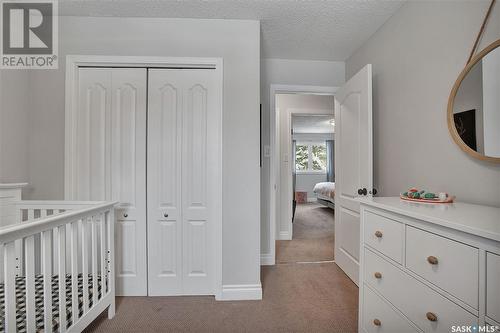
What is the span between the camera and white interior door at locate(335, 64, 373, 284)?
6.89ft

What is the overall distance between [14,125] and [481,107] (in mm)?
3237

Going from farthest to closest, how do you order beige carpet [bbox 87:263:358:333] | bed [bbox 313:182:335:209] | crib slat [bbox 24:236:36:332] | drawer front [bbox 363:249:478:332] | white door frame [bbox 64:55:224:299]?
bed [bbox 313:182:335:209], white door frame [bbox 64:55:224:299], beige carpet [bbox 87:263:358:333], crib slat [bbox 24:236:36:332], drawer front [bbox 363:249:478:332]

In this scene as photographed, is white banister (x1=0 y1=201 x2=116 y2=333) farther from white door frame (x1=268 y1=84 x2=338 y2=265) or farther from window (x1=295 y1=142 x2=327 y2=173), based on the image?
window (x1=295 y1=142 x2=327 y2=173)

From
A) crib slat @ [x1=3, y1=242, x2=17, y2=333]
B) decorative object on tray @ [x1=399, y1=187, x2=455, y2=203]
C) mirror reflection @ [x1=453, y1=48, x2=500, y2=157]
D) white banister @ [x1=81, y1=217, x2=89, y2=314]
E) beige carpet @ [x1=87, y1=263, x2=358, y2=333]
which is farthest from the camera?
beige carpet @ [x1=87, y1=263, x2=358, y2=333]

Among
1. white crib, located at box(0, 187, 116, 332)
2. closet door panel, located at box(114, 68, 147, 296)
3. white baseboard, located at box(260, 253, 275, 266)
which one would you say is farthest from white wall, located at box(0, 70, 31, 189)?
white baseboard, located at box(260, 253, 275, 266)

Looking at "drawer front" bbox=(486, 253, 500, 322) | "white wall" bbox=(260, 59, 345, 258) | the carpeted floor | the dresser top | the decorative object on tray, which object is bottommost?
the carpeted floor

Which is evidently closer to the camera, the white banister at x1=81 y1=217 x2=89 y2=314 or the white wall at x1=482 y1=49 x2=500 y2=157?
the white wall at x1=482 y1=49 x2=500 y2=157

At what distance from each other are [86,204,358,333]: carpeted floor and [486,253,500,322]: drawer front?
1126 millimetres

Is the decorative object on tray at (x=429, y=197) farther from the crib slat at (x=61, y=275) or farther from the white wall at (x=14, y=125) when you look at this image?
the white wall at (x=14, y=125)

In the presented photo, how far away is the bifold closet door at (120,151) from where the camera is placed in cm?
211

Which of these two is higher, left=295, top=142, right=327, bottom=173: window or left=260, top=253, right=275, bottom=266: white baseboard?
left=295, top=142, right=327, bottom=173: window

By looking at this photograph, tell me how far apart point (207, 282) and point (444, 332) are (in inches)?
66.7

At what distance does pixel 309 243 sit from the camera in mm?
3596

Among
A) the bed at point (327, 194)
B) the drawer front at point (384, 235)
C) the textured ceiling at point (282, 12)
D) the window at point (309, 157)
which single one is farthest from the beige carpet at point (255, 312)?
the window at point (309, 157)
